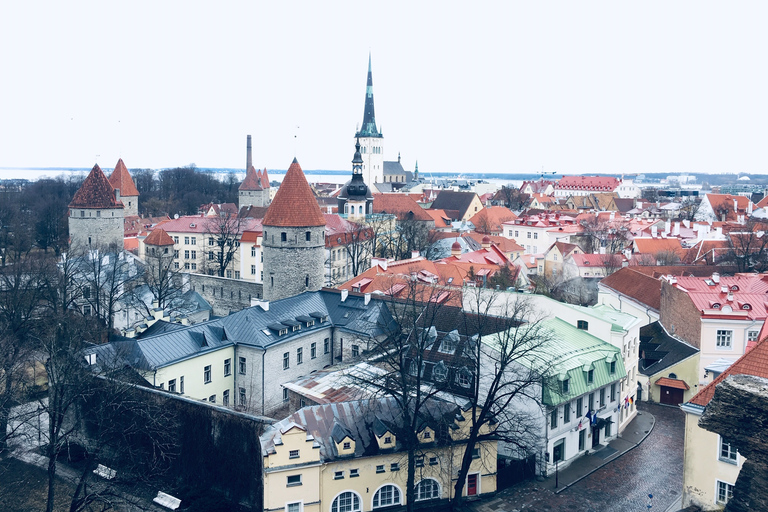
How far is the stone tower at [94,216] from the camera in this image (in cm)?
5088

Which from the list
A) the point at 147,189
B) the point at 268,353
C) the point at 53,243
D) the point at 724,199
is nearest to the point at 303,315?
the point at 268,353

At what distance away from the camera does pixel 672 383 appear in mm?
29203

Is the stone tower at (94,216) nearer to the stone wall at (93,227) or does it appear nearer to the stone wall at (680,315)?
the stone wall at (93,227)

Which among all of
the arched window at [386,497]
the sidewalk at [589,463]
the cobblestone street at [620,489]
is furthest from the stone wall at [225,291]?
the cobblestone street at [620,489]

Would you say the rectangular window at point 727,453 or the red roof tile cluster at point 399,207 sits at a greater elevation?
the red roof tile cluster at point 399,207

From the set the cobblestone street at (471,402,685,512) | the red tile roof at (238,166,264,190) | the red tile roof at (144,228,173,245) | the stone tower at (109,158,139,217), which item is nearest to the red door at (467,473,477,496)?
the cobblestone street at (471,402,685,512)

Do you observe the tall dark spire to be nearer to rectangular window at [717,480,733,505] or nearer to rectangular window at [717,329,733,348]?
rectangular window at [717,329,733,348]

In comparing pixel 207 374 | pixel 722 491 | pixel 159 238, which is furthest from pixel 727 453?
pixel 159 238

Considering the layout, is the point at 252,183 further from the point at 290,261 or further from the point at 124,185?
the point at 290,261

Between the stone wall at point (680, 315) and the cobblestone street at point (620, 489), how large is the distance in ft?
20.5

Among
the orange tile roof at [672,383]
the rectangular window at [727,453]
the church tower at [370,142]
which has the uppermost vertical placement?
the church tower at [370,142]

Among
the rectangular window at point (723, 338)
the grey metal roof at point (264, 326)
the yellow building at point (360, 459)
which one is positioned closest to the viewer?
the yellow building at point (360, 459)

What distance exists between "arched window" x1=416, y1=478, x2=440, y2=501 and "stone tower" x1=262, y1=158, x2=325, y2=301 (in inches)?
587

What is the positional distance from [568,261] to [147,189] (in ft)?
309
